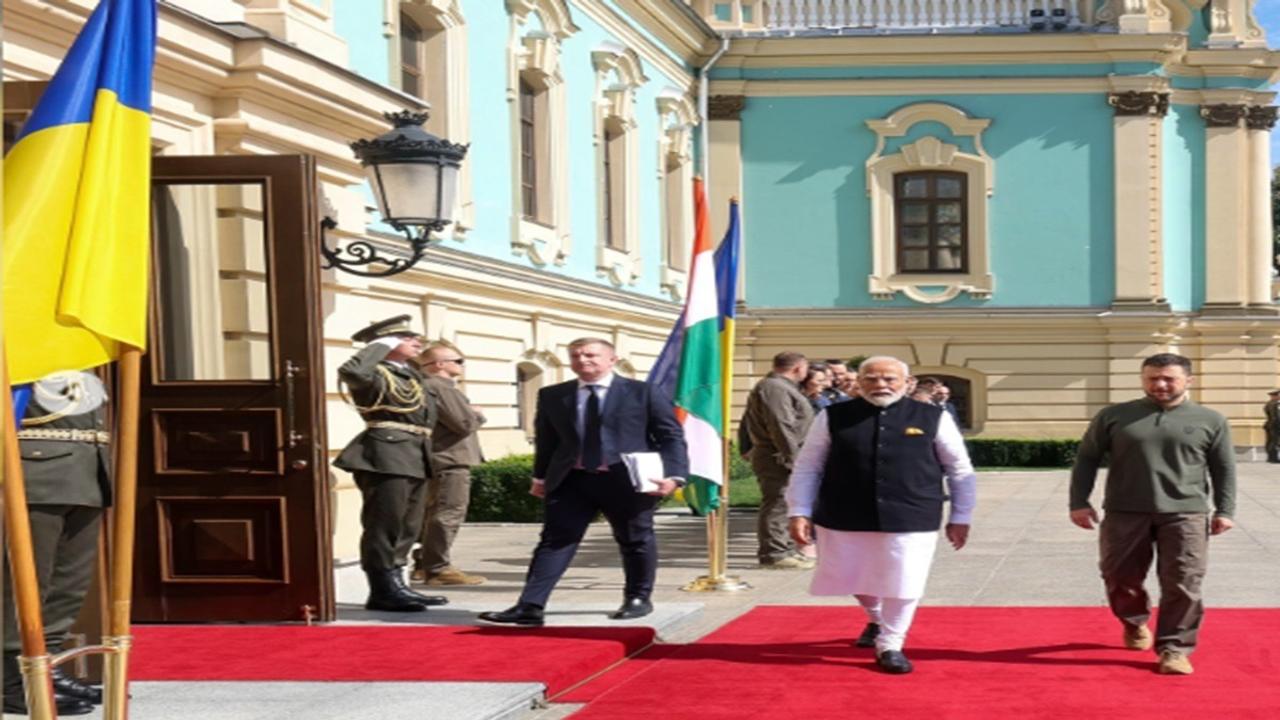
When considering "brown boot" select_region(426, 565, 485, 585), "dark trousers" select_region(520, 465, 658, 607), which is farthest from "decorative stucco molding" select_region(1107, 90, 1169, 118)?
"dark trousers" select_region(520, 465, 658, 607)

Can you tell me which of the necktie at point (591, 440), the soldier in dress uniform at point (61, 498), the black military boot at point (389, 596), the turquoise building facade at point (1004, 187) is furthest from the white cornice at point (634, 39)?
the soldier in dress uniform at point (61, 498)

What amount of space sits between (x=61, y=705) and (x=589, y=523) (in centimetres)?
343

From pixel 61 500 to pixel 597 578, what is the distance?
6.70 meters

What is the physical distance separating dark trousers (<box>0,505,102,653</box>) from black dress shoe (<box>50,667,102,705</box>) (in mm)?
267

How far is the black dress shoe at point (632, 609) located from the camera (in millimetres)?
10445

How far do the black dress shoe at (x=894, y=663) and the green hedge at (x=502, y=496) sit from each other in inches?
418

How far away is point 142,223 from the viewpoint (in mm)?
4945

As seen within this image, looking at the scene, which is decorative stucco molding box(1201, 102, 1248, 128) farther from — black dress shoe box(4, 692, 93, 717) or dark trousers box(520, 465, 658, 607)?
black dress shoe box(4, 692, 93, 717)

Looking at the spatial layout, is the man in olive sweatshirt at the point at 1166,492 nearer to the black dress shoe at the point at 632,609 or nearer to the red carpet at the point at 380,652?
the red carpet at the point at 380,652

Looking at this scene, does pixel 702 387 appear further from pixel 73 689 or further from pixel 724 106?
pixel 724 106

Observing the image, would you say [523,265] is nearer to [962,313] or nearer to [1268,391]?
[962,313]

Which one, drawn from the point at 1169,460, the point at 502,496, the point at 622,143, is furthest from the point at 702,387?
the point at 622,143

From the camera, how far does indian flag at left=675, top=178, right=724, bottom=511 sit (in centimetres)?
1219

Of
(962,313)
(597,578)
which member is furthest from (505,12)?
(962,313)
